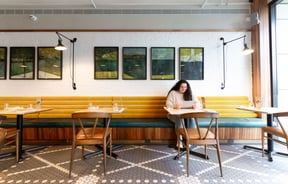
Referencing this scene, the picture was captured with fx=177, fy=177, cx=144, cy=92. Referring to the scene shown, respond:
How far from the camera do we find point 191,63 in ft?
14.6

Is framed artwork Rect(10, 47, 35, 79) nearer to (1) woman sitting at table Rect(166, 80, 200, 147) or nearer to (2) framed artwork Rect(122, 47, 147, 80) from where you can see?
(2) framed artwork Rect(122, 47, 147, 80)

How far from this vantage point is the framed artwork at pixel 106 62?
4469 millimetres

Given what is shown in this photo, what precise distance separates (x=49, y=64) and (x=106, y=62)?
143cm

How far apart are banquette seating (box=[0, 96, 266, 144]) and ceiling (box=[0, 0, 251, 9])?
2.31 meters

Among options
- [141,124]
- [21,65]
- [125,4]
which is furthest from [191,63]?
[21,65]

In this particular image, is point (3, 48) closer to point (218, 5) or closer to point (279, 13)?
point (218, 5)

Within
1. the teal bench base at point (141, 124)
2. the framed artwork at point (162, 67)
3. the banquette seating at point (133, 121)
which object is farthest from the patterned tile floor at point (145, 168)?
the framed artwork at point (162, 67)

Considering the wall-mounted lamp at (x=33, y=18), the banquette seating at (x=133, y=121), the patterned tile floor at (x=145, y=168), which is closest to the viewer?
the patterned tile floor at (x=145, y=168)

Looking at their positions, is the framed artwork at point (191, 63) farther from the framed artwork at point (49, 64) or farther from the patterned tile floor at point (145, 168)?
the framed artwork at point (49, 64)

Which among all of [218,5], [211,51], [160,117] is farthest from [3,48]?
[218,5]

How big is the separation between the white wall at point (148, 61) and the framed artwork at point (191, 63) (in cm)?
10

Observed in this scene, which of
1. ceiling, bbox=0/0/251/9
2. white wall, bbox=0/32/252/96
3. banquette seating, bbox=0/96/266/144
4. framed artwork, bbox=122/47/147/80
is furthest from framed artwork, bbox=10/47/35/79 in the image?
framed artwork, bbox=122/47/147/80

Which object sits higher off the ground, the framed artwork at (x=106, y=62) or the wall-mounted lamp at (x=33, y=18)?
the wall-mounted lamp at (x=33, y=18)

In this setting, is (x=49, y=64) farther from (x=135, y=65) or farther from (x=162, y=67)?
(x=162, y=67)
